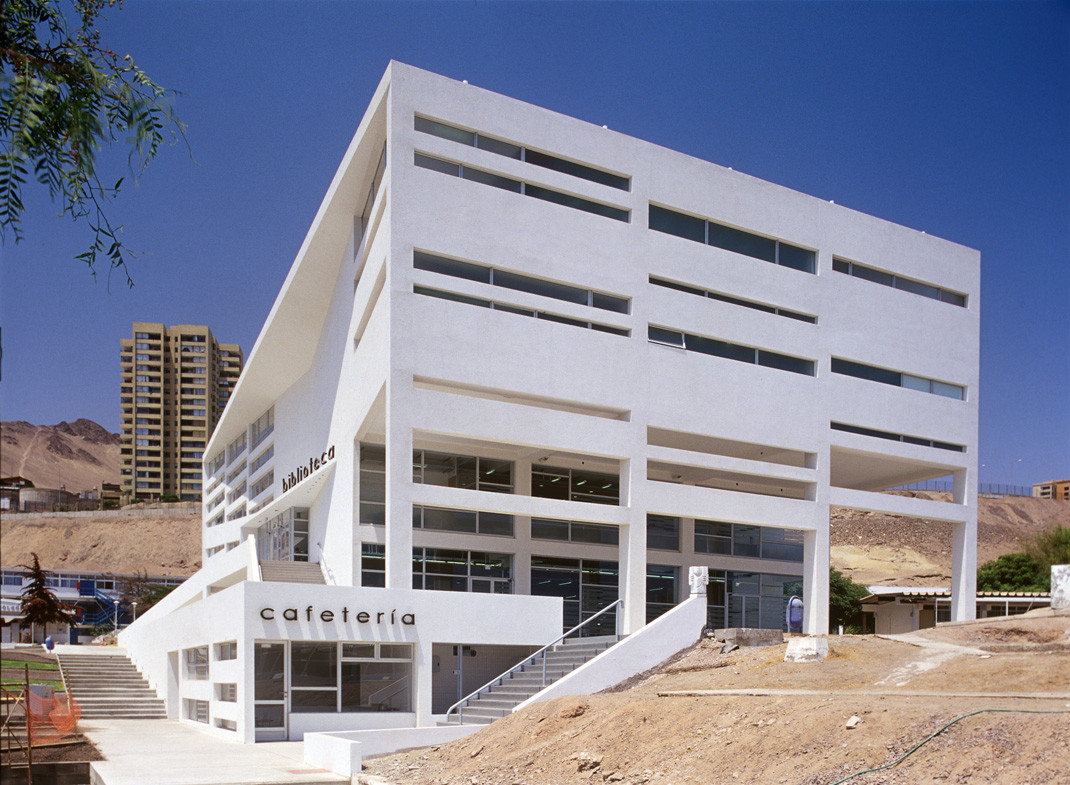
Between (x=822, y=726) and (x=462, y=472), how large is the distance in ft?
74.3

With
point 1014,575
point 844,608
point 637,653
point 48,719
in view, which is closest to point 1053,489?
point 1014,575

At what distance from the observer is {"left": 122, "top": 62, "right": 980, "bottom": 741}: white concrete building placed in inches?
1080

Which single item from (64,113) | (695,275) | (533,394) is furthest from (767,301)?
(64,113)

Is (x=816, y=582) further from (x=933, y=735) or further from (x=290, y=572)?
(x=933, y=735)

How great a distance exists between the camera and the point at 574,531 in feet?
119

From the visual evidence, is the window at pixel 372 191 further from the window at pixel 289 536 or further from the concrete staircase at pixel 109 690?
the concrete staircase at pixel 109 690

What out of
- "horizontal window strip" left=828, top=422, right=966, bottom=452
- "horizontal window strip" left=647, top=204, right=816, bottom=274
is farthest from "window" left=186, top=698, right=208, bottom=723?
"horizontal window strip" left=828, top=422, right=966, bottom=452

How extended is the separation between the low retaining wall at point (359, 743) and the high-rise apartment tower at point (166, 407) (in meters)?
157

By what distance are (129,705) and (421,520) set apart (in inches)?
471

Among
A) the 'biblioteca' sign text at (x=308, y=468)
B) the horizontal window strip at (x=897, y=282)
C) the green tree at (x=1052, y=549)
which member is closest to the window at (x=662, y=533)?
the horizontal window strip at (x=897, y=282)

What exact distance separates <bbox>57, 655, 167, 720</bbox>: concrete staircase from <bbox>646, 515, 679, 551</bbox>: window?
1829 cm

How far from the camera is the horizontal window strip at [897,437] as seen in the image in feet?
123

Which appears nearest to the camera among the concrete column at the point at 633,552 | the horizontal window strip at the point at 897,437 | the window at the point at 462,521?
the concrete column at the point at 633,552

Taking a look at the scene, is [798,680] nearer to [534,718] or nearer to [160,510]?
[534,718]
